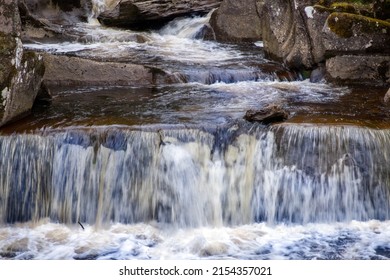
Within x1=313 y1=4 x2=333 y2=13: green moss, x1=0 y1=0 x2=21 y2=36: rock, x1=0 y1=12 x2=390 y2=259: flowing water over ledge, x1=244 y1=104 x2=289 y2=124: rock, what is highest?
x1=313 y1=4 x2=333 y2=13: green moss

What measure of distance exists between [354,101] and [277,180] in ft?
8.14

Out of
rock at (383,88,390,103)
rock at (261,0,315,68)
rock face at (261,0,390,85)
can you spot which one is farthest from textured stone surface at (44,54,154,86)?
rock at (383,88,390,103)

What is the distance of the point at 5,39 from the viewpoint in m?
8.07

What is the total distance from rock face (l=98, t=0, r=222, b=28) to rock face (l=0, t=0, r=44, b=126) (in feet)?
29.2

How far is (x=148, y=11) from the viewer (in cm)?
1691

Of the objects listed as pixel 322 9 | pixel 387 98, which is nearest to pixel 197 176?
pixel 387 98

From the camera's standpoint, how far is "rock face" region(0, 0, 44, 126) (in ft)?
26.0

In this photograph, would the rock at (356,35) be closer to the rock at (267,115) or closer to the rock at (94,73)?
the rock at (94,73)

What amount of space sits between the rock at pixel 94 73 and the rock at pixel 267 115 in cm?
339

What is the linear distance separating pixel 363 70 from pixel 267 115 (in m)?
3.64

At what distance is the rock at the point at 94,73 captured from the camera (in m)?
10.9

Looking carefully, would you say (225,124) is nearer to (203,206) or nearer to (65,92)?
(203,206)

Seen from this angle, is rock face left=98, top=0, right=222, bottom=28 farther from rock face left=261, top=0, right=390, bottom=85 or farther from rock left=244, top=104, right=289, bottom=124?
rock left=244, top=104, right=289, bottom=124
